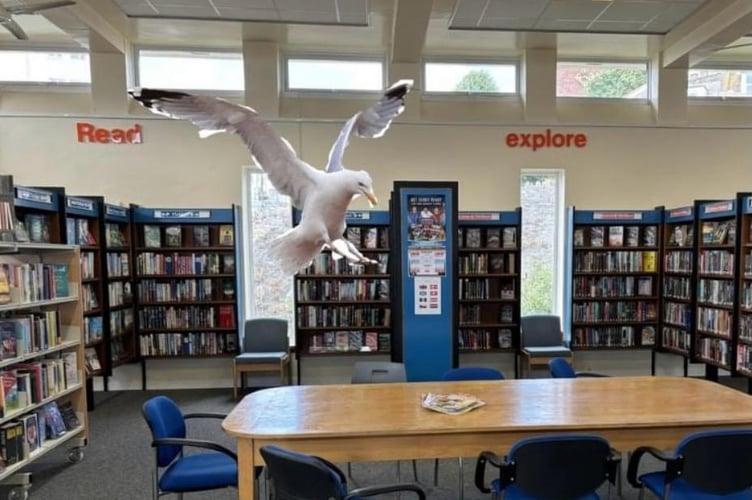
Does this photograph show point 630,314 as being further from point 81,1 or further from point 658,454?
point 81,1

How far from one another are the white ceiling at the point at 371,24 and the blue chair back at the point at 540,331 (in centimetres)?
355

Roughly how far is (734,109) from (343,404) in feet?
22.6

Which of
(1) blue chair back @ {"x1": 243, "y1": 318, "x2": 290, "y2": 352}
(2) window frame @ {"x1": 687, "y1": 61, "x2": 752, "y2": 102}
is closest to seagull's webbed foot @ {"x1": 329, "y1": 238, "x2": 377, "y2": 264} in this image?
(1) blue chair back @ {"x1": 243, "y1": 318, "x2": 290, "y2": 352}

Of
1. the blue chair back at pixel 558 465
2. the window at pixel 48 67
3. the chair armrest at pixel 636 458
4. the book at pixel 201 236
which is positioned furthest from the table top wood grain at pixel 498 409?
the window at pixel 48 67

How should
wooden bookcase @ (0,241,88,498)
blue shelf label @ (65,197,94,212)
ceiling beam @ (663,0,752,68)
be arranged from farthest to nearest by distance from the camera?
ceiling beam @ (663,0,752,68)
blue shelf label @ (65,197,94,212)
wooden bookcase @ (0,241,88,498)

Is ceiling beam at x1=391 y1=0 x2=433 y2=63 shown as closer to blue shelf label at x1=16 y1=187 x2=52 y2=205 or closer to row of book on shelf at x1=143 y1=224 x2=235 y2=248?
row of book on shelf at x1=143 y1=224 x2=235 y2=248

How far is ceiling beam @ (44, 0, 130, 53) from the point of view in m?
4.58

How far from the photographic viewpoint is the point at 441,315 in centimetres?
459

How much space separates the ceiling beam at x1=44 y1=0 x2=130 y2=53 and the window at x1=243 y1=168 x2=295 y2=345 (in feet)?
7.03

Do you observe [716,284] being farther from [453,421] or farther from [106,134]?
[106,134]

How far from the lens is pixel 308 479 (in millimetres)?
1890

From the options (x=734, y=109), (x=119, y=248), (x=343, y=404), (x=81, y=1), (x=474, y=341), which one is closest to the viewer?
(x=343, y=404)

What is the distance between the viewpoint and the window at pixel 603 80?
6.11 metres

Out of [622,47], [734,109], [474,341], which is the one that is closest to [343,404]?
[474,341]
